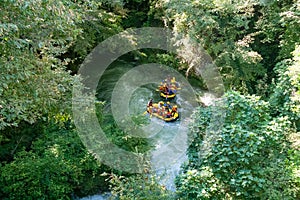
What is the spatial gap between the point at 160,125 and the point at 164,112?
470mm

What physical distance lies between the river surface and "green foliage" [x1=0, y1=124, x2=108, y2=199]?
0.56 meters

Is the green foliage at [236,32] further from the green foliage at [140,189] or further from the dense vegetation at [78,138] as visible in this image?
the green foliage at [140,189]

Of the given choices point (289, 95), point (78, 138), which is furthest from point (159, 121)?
point (289, 95)

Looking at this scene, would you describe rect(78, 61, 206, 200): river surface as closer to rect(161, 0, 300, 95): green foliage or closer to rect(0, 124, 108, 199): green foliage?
rect(0, 124, 108, 199): green foliage

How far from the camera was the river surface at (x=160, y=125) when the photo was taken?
705 cm

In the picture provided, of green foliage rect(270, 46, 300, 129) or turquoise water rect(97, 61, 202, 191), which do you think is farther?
turquoise water rect(97, 61, 202, 191)

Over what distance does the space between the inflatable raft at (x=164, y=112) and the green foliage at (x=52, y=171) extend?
10.8ft

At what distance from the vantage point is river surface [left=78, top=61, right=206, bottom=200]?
7047mm

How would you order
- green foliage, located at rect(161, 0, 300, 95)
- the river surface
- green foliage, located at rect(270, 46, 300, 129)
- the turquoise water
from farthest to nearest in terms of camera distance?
green foliage, located at rect(161, 0, 300, 95) < the turquoise water < the river surface < green foliage, located at rect(270, 46, 300, 129)

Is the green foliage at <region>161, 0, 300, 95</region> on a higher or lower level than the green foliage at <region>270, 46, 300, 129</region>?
higher

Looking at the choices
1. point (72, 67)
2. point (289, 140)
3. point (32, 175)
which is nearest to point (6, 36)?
point (32, 175)

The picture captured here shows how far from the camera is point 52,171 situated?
5.47m

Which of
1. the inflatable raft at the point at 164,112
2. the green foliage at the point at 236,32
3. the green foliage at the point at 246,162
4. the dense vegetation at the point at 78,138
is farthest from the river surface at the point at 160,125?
the green foliage at the point at 236,32

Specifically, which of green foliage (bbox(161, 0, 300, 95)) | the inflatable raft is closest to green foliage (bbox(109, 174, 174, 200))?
green foliage (bbox(161, 0, 300, 95))
